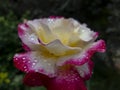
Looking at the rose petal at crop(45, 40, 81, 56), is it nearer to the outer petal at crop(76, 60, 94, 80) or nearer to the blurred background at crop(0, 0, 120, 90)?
the outer petal at crop(76, 60, 94, 80)

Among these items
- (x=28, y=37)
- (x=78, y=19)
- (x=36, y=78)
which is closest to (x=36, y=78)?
(x=36, y=78)

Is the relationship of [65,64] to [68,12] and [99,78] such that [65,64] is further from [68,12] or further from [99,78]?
[68,12]

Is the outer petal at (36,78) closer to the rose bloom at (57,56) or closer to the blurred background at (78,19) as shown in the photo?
the rose bloom at (57,56)

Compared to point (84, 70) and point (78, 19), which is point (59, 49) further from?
point (78, 19)

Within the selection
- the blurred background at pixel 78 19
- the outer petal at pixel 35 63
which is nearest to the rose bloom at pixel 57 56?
the outer petal at pixel 35 63

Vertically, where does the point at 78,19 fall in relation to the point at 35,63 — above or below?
below

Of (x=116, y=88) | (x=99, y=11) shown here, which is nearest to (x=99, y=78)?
(x=116, y=88)
